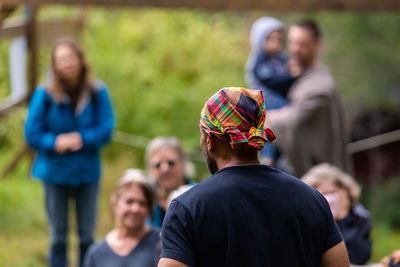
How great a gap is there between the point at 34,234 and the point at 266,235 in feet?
15.1

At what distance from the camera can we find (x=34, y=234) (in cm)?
616

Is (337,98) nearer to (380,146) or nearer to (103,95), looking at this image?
(103,95)

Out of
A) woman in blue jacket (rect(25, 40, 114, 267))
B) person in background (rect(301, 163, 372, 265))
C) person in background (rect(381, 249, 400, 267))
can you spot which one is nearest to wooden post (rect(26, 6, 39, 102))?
woman in blue jacket (rect(25, 40, 114, 267))

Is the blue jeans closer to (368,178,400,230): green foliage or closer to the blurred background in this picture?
the blurred background

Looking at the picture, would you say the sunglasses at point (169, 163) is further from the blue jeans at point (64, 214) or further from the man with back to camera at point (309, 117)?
the man with back to camera at point (309, 117)

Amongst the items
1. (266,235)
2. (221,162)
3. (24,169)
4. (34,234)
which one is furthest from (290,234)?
(24,169)

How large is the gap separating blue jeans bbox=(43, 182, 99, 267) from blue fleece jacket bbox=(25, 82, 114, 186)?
0.07 m

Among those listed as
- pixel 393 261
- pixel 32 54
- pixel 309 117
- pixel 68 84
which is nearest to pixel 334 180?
pixel 393 261

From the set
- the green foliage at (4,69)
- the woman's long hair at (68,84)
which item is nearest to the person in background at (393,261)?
the woman's long hair at (68,84)

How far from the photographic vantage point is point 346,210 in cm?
358

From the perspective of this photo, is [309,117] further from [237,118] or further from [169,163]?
[237,118]

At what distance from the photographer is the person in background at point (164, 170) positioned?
13.3 feet

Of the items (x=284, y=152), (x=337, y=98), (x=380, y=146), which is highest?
(x=337, y=98)

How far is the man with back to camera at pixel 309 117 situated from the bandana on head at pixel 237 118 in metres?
2.56
